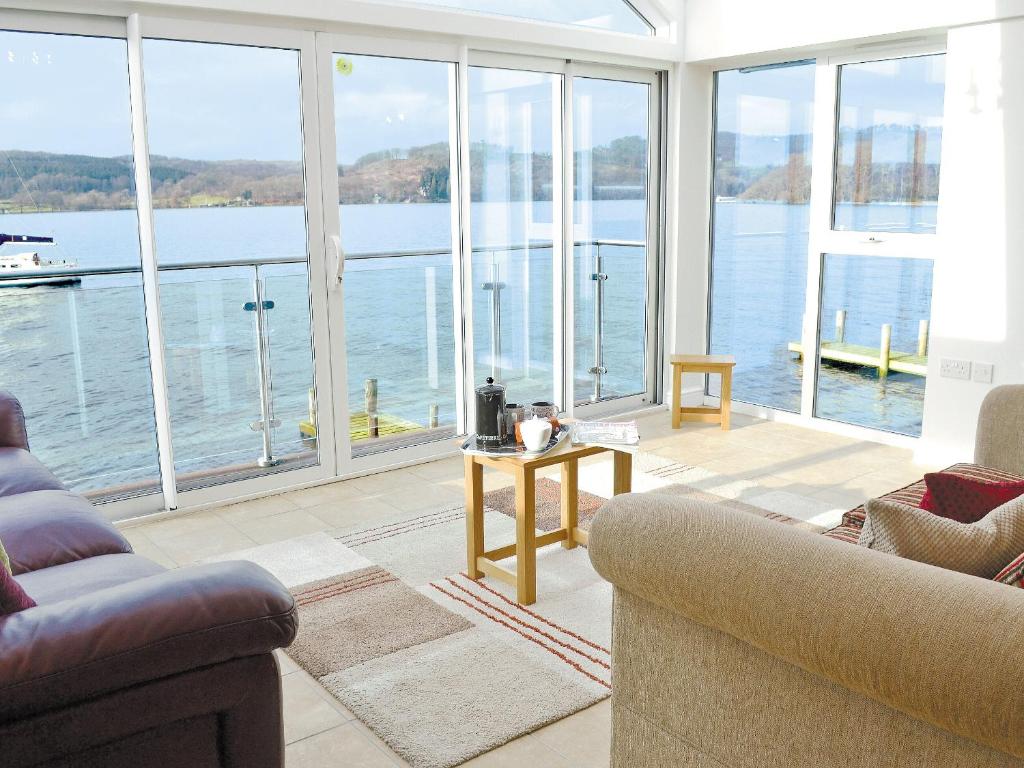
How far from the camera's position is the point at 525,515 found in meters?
3.25

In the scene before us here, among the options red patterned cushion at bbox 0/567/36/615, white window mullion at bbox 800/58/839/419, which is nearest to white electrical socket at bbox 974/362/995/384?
white window mullion at bbox 800/58/839/419

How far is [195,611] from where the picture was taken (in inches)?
72.8

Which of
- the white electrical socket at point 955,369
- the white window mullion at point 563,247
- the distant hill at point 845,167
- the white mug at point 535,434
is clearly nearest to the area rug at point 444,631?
the white mug at point 535,434

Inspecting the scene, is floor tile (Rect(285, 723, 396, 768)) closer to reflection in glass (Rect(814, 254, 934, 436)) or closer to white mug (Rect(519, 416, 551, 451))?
white mug (Rect(519, 416, 551, 451))

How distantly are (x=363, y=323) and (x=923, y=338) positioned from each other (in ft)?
9.69

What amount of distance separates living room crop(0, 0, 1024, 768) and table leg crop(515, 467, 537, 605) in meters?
0.02

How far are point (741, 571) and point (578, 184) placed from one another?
167 inches

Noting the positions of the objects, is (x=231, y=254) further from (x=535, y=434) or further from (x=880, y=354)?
(x=880, y=354)

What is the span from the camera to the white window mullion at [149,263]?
3.94 m

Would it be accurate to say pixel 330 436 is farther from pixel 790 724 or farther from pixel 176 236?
pixel 790 724

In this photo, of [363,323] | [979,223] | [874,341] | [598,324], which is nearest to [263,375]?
[363,323]

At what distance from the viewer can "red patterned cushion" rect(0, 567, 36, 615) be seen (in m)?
1.83

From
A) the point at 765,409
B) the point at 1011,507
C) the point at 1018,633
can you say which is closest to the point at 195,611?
the point at 1018,633

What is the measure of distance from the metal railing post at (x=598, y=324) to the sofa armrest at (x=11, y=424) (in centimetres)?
340
